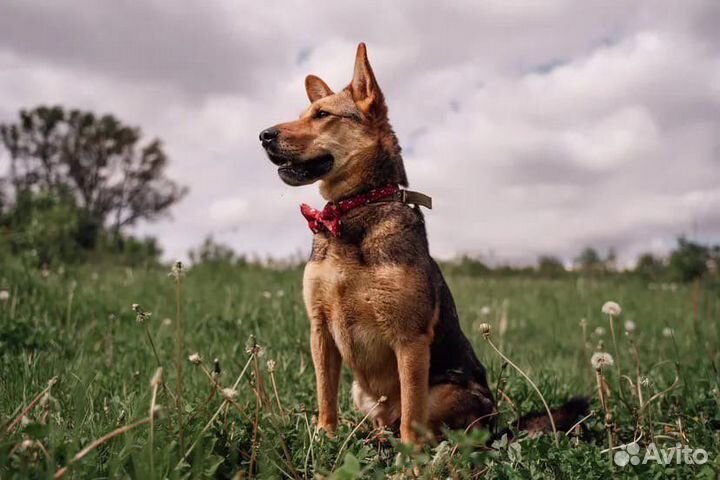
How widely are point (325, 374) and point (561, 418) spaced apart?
148 cm

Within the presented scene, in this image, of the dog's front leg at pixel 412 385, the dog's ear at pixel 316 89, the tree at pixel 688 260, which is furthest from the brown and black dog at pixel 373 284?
the tree at pixel 688 260

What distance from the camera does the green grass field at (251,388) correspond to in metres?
2.44

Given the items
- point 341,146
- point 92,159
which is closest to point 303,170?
point 341,146

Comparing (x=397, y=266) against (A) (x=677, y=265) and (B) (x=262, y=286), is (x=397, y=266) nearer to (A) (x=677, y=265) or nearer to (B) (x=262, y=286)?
(B) (x=262, y=286)

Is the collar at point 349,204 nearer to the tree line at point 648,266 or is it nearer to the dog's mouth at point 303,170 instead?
the dog's mouth at point 303,170

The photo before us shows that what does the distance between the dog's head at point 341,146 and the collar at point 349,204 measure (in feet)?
0.25

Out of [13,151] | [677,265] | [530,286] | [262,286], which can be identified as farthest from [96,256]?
[13,151]

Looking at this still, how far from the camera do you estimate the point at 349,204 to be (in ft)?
11.6

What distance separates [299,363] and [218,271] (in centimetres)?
523

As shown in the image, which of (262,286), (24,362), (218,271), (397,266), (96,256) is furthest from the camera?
(96,256)

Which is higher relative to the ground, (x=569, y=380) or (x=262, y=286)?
(x=262, y=286)

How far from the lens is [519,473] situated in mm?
2703

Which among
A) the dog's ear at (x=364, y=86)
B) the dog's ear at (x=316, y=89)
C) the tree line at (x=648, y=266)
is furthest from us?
the tree line at (x=648, y=266)

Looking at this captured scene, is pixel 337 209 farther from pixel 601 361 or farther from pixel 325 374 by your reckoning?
pixel 601 361
